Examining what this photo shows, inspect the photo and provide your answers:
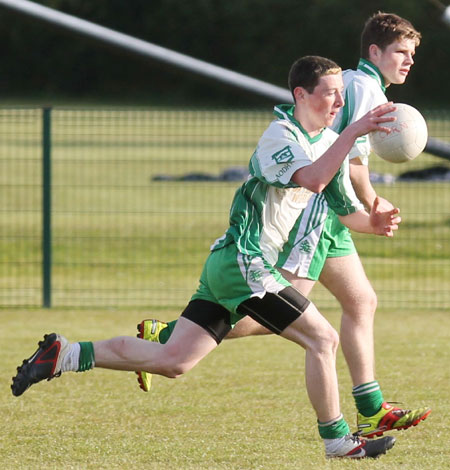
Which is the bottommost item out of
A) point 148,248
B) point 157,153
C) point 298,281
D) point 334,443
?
point 157,153

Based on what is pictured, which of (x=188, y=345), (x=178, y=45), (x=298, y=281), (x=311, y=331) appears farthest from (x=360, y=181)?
(x=178, y=45)

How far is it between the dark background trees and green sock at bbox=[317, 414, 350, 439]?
58992mm

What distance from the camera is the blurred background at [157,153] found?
11633mm

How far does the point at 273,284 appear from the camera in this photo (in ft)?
18.2

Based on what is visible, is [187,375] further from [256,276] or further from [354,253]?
[256,276]

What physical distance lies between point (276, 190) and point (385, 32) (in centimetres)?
132

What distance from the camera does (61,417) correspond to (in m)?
6.73

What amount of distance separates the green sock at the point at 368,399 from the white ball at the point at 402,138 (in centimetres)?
115

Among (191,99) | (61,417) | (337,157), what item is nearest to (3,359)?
(61,417)

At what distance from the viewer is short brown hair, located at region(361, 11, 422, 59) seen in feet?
21.0

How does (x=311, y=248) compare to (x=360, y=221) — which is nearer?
(x=360, y=221)

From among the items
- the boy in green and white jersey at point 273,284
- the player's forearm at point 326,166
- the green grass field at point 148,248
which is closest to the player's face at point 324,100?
the boy in green and white jersey at point 273,284

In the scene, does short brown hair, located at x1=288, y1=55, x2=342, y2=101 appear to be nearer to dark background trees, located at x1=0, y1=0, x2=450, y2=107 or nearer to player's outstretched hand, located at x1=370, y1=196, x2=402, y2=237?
player's outstretched hand, located at x1=370, y1=196, x2=402, y2=237

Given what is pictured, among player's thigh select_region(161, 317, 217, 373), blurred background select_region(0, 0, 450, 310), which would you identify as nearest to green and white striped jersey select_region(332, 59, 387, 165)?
player's thigh select_region(161, 317, 217, 373)
